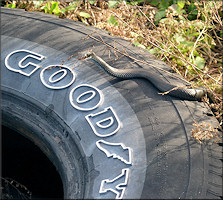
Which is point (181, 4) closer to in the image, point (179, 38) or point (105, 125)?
point (179, 38)

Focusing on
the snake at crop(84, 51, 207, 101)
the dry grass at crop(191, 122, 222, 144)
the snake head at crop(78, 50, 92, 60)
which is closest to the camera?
the dry grass at crop(191, 122, 222, 144)

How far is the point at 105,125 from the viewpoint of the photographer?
1.26 m

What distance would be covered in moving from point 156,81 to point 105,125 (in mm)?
259

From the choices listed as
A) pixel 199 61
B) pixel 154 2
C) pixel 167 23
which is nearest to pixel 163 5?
pixel 154 2

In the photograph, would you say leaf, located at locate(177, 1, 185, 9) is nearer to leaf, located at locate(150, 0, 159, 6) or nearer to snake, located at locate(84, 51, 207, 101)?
leaf, located at locate(150, 0, 159, 6)

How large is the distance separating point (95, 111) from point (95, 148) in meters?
0.14

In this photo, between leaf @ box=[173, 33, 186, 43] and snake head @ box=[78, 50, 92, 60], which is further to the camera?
leaf @ box=[173, 33, 186, 43]

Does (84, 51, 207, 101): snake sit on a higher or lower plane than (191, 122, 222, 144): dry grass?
higher

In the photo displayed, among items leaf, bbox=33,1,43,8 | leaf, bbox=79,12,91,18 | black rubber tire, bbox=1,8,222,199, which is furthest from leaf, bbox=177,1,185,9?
leaf, bbox=33,1,43,8

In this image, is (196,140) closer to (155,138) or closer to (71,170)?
(155,138)

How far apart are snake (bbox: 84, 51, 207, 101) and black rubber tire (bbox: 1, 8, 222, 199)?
2 centimetres

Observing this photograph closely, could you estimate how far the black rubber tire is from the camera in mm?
1125

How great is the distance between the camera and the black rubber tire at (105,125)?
3.69 ft

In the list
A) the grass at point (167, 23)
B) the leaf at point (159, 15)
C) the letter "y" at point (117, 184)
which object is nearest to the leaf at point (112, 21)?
the grass at point (167, 23)
